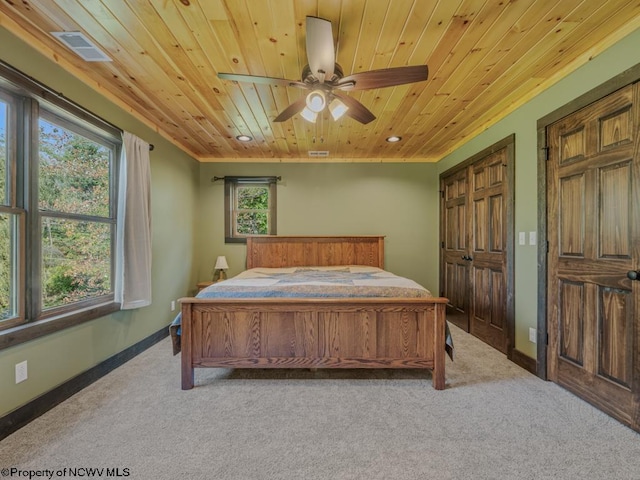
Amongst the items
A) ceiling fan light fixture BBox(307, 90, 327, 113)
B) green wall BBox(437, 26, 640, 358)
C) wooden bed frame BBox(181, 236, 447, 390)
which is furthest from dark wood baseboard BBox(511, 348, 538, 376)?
ceiling fan light fixture BBox(307, 90, 327, 113)

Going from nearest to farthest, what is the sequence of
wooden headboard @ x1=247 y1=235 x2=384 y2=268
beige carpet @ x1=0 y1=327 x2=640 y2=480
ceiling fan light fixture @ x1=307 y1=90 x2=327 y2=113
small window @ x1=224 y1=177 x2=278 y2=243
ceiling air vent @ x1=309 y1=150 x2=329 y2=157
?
beige carpet @ x1=0 y1=327 x2=640 y2=480 → ceiling fan light fixture @ x1=307 y1=90 x2=327 y2=113 → ceiling air vent @ x1=309 y1=150 x2=329 y2=157 → wooden headboard @ x1=247 y1=235 x2=384 y2=268 → small window @ x1=224 y1=177 x2=278 y2=243

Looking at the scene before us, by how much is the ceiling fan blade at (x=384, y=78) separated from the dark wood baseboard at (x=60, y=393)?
9.32 feet

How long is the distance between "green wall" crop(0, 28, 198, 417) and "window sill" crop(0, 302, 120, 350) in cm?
5

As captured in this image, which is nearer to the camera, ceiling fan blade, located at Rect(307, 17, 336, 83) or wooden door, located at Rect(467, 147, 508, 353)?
ceiling fan blade, located at Rect(307, 17, 336, 83)

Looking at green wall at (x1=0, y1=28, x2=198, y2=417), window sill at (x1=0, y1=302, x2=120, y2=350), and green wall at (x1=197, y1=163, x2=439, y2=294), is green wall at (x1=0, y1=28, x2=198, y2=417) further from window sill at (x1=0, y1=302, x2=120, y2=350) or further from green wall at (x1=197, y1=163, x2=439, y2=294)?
green wall at (x1=197, y1=163, x2=439, y2=294)

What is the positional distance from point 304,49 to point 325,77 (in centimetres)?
26

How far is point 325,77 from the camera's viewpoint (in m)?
1.78

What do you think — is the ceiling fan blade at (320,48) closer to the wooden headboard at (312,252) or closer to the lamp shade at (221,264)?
the wooden headboard at (312,252)

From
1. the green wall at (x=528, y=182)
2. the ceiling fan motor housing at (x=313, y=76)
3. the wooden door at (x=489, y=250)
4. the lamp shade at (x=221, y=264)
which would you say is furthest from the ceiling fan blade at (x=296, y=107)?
the lamp shade at (x=221, y=264)

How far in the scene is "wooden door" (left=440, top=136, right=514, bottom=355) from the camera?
2.74m

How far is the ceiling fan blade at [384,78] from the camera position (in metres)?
1.62

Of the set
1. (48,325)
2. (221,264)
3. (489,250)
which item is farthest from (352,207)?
(48,325)

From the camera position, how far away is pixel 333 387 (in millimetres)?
2139

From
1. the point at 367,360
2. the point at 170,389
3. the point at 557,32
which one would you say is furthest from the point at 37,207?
the point at 557,32
